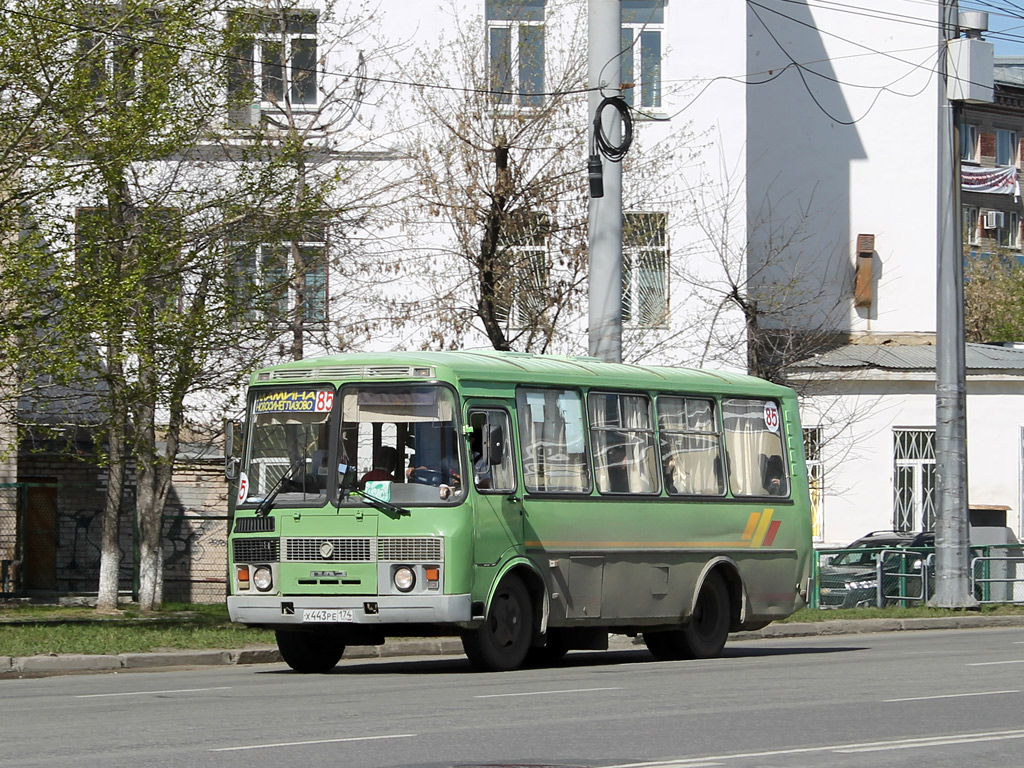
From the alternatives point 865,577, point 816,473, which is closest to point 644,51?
point 816,473

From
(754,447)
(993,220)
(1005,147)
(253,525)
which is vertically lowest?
(253,525)

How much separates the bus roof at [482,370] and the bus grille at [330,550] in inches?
58.7

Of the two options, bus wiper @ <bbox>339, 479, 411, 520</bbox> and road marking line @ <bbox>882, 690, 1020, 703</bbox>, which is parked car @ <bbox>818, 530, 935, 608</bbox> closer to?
bus wiper @ <bbox>339, 479, 411, 520</bbox>

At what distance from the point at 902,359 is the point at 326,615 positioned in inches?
1048

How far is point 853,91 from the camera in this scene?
42.5m

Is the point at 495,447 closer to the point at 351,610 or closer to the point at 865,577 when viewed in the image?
the point at 351,610

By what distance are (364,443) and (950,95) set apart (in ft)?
49.6

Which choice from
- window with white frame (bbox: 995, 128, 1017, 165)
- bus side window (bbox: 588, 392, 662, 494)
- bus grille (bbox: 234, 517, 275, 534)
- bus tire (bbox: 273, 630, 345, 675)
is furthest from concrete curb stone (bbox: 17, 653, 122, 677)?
window with white frame (bbox: 995, 128, 1017, 165)

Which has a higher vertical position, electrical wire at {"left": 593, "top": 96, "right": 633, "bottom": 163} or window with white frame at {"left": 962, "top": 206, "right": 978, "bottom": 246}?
window with white frame at {"left": 962, "top": 206, "right": 978, "bottom": 246}

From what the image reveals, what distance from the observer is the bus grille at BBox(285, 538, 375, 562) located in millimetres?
15398

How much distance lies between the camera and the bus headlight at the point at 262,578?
1573 centimetres

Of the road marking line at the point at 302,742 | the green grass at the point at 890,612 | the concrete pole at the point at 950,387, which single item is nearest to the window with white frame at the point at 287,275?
the green grass at the point at 890,612

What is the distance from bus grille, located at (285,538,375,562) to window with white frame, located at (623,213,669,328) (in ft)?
48.2

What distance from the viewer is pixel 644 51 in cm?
3278
